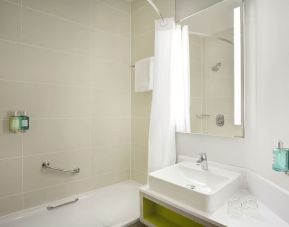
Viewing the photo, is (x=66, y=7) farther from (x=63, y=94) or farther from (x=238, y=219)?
(x=238, y=219)

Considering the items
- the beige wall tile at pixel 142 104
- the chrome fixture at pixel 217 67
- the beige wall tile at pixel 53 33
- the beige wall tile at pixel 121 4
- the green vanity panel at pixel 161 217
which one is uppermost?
the beige wall tile at pixel 121 4

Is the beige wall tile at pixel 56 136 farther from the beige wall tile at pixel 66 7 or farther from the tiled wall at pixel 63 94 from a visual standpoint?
the beige wall tile at pixel 66 7

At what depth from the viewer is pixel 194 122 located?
5.56ft

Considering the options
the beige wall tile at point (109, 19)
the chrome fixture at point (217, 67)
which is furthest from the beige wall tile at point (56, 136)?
the chrome fixture at point (217, 67)

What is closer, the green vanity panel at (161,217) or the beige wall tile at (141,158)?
the green vanity panel at (161,217)

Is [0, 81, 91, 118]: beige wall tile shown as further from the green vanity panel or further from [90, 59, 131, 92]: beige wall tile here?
the green vanity panel

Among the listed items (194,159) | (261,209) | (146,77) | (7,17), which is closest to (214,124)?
(194,159)

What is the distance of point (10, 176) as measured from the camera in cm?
152

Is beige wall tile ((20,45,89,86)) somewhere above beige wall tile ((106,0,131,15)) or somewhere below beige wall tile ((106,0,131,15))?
below

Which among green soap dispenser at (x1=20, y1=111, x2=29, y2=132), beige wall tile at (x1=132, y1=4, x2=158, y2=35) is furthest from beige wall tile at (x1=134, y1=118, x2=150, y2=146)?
green soap dispenser at (x1=20, y1=111, x2=29, y2=132)

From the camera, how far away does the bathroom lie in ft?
3.68

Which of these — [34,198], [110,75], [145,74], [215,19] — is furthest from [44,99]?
[215,19]

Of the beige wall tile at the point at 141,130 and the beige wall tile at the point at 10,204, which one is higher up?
the beige wall tile at the point at 141,130

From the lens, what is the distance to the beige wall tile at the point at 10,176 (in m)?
1.49
